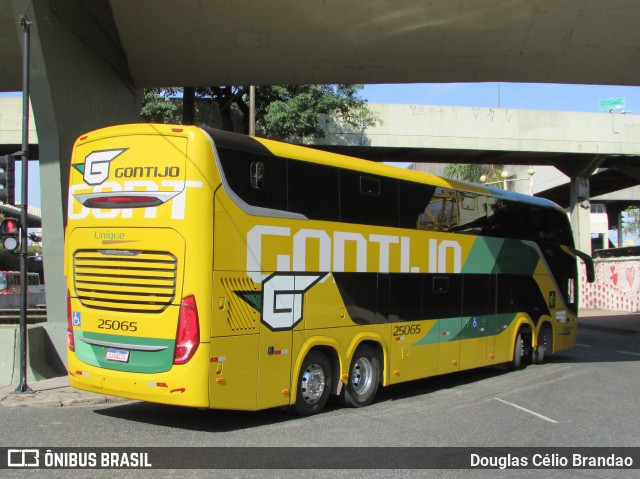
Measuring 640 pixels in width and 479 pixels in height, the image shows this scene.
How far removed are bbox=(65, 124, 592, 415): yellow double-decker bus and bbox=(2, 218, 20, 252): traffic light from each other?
280 cm

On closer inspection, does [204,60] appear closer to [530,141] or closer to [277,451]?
[277,451]

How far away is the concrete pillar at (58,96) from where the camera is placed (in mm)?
11102

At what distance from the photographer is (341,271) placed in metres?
9.30

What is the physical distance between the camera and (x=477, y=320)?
40.7ft

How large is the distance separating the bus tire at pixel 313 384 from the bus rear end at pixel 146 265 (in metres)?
1.80

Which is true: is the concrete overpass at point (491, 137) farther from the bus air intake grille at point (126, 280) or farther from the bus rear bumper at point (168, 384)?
the bus rear bumper at point (168, 384)

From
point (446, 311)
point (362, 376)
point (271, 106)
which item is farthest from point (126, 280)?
point (271, 106)

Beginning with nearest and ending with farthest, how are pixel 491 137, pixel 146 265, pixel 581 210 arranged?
pixel 146 265 < pixel 491 137 < pixel 581 210

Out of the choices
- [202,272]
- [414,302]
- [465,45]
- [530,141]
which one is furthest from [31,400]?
[530,141]

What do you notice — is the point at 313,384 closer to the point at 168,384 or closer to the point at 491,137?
the point at 168,384

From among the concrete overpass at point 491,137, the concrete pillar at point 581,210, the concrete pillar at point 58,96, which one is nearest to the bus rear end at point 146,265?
the concrete pillar at point 58,96

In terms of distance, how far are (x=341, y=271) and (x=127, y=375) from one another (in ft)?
11.1

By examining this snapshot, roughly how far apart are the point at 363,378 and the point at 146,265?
4065mm

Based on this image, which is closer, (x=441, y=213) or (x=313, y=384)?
(x=313, y=384)
